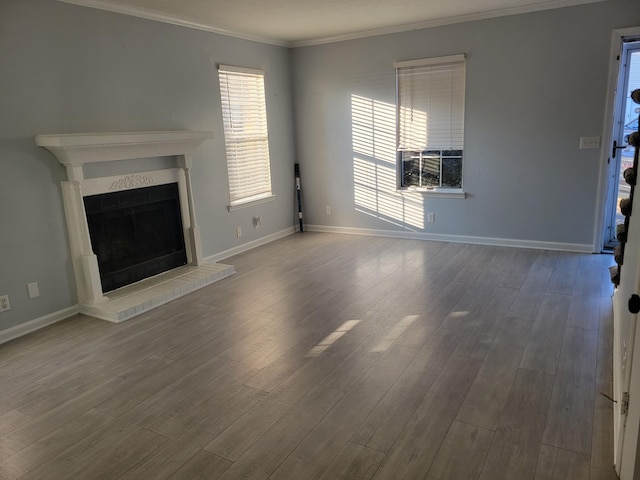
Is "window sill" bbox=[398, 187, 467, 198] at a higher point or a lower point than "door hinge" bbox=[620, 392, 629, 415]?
higher

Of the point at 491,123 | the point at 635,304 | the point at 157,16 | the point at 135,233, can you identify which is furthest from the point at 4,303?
the point at 491,123

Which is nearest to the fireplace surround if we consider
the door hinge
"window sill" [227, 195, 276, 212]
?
"window sill" [227, 195, 276, 212]

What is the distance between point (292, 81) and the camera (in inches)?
251

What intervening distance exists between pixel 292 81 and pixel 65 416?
5.04m

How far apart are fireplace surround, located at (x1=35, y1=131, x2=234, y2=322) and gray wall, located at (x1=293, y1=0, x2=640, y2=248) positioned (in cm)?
210

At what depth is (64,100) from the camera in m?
3.73

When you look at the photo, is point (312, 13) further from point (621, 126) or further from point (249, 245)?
point (621, 126)

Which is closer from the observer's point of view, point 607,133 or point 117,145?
point 117,145

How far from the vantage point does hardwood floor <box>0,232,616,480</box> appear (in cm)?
210

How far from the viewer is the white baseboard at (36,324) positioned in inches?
138

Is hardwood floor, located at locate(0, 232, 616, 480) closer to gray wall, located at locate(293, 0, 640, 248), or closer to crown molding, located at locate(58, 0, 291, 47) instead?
gray wall, located at locate(293, 0, 640, 248)

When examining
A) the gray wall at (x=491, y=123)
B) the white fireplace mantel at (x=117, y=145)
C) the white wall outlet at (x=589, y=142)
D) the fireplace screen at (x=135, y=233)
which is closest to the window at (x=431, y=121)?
the gray wall at (x=491, y=123)

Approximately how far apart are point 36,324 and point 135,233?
3.72ft

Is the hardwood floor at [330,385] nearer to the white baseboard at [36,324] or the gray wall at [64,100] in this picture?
the white baseboard at [36,324]
